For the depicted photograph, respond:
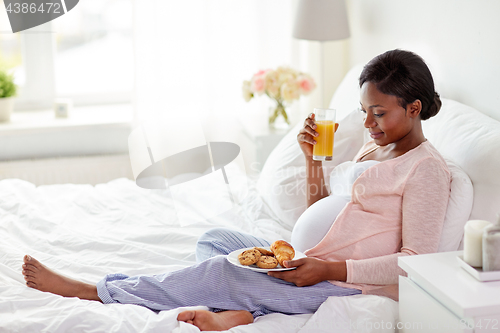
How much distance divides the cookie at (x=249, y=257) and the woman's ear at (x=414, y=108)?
0.55 m

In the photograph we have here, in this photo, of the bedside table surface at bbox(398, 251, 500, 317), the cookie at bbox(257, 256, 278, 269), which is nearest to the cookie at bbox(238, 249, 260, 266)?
the cookie at bbox(257, 256, 278, 269)

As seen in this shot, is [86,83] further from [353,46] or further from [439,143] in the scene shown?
[439,143]

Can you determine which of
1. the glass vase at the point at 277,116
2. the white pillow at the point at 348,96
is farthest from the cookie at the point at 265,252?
the glass vase at the point at 277,116

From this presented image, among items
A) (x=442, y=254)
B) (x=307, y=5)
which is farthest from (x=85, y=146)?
(x=442, y=254)

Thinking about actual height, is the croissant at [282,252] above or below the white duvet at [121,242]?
above

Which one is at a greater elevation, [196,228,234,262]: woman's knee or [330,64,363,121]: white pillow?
[330,64,363,121]: white pillow

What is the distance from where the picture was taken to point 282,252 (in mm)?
1229

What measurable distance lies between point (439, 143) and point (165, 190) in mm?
1155

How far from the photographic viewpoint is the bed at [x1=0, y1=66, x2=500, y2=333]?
43.9 inches

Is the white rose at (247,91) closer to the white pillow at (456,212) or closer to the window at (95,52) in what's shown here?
the window at (95,52)

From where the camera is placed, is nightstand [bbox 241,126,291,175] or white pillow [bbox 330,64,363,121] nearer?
white pillow [bbox 330,64,363,121]

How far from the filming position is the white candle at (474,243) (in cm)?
94

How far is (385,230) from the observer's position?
1.27m

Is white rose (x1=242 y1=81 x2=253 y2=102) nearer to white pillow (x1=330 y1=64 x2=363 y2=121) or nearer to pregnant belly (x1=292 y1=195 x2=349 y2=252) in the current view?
white pillow (x1=330 y1=64 x2=363 y2=121)
